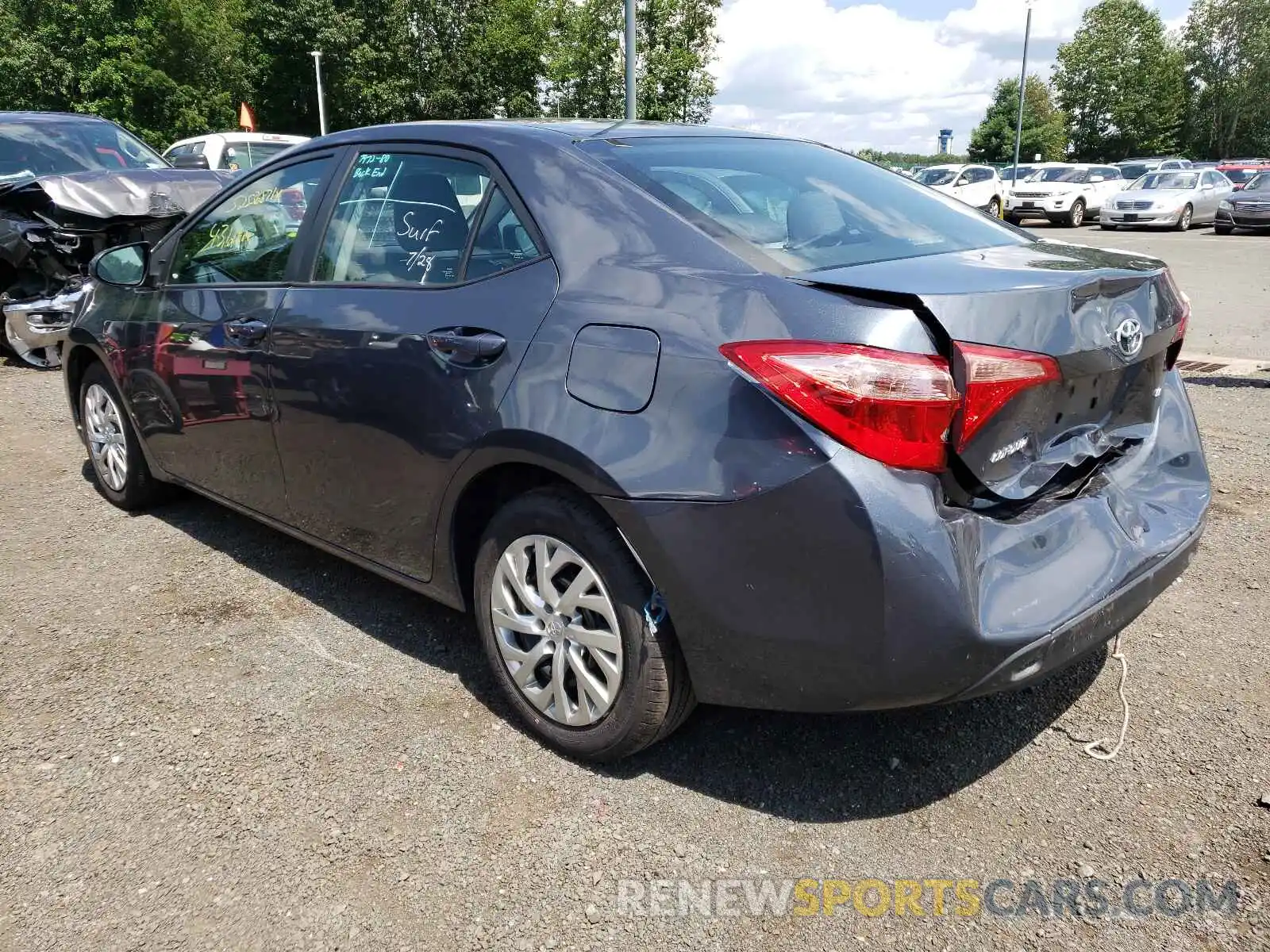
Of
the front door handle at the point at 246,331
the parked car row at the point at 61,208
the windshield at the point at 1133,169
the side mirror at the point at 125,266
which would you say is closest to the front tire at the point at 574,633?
the front door handle at the point at 246,331

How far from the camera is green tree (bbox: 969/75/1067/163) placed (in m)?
65.1

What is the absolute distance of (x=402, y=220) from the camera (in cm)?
313

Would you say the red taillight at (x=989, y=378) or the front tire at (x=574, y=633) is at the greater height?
the red taillight at (x=989, y=378)

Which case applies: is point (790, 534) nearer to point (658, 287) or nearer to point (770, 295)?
point (770, 295)

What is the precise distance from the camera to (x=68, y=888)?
7.54 ft

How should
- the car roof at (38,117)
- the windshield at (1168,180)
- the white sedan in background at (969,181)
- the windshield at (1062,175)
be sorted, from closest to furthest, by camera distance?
1. the car roof at (38,117)
2. the white sedan in background at (969,181)
3. the windshield at (1168,180)
4. the windshield at (1062,175)

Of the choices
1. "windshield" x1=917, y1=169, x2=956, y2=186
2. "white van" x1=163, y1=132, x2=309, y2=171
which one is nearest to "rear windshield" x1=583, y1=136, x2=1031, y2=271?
"white van" x1=163, y1=132, x2=309, y2=171

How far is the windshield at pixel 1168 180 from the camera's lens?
25.4 meters

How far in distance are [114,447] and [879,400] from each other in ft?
13.0

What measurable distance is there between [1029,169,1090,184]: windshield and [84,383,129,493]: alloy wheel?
2725 cm

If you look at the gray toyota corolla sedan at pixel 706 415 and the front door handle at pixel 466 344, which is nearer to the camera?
the gray toyota corolla sedan at pixel 706 415

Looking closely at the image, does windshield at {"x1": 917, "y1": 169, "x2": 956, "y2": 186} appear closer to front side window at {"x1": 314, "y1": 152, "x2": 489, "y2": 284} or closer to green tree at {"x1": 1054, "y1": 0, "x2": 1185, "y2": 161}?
front side window at {"x1": 314, "y1": 152, "x2": 489, "y2": 284}

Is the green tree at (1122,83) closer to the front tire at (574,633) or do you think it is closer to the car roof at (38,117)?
the car roof at (38,117)

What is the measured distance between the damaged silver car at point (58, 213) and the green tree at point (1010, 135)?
62.4 m
